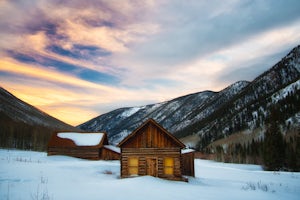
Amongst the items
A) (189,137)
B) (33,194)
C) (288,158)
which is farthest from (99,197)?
(189,137)

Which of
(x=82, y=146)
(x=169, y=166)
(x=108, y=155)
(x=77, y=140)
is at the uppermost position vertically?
(x=77, y=140)

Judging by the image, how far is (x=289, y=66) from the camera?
580ft

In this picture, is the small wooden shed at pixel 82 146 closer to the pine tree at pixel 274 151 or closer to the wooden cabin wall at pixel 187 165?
the wooden cabin wall at pixel 187 165

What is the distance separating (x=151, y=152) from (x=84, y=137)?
79.4 ft

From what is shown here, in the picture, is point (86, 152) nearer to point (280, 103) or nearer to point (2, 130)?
point (2, 130)

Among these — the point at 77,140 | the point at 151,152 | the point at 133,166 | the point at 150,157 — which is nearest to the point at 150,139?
the point at 151,152

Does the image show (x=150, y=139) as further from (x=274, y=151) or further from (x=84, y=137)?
(x=274, y=151)

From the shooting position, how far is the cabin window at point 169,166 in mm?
23519

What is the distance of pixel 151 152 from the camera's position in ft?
78.1

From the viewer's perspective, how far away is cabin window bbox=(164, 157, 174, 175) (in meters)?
23.5

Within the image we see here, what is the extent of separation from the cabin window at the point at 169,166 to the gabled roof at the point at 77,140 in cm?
2120

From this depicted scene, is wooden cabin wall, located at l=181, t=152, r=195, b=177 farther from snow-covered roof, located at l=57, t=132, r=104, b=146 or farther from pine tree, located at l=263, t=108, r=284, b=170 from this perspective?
pine tree, located at l=263, t=108, r=284, b=170

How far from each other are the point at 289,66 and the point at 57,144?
17699 cm

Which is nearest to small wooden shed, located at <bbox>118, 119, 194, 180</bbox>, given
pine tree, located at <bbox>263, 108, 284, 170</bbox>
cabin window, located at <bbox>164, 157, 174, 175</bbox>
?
cabin window, located at <bbox>164, 157, 174, 175</bbox>
